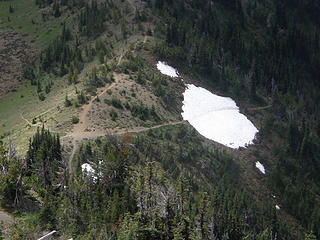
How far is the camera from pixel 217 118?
305 feet

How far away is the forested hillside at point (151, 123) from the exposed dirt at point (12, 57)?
624mm

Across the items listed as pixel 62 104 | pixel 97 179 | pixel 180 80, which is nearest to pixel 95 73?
pixel 62 104

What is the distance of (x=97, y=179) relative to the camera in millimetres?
55719

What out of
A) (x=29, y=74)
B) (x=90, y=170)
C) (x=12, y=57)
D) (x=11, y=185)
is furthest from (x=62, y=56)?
(x=11, y=185)

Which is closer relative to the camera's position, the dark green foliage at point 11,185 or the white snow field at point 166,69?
the dark green foliage at point 11,185

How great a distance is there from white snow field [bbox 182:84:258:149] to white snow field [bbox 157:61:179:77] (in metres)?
5.15

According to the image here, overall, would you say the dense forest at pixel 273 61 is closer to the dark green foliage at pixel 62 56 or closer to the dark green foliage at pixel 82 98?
the dark green foliage at pixel 62 56

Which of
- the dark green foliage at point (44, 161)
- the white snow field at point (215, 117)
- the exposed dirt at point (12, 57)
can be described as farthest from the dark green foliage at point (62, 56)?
the dark green foliage at point (44, 161)

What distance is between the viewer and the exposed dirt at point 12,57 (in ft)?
348

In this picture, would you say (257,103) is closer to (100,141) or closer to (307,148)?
(307,148)

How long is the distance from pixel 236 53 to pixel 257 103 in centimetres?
2592

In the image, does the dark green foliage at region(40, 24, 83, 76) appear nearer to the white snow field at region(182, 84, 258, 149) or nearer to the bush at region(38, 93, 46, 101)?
the bush at region(38, 93, 46, 101)

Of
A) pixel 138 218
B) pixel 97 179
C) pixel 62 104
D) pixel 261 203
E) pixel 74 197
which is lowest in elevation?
pixel 261 203

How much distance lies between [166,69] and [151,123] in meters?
26.2
